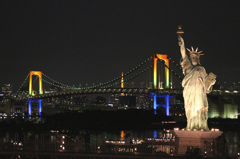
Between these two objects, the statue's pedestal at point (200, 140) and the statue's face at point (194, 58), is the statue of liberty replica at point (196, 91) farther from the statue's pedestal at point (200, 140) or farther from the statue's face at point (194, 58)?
the statue's pedestal at point (200, 140)

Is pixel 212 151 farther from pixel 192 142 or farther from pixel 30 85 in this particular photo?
pixel 30 85

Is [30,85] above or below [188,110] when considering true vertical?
above

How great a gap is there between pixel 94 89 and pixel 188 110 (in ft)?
150

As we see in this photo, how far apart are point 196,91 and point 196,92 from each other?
0.03 m

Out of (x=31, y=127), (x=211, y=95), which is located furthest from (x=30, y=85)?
(x=211, y=95)

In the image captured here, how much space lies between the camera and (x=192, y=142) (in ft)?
39.6

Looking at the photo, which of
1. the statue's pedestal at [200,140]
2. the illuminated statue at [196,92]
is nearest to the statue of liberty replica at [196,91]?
the illuminated statue at [196,92]

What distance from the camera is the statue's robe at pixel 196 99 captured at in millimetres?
12328

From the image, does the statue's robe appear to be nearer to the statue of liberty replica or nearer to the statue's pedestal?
the statue of liberty replica

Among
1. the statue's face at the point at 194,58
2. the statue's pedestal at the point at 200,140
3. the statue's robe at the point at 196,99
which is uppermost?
the statue's face at the point at 194,58

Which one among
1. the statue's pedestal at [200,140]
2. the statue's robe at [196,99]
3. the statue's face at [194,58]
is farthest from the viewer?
the statue's face at [194,58]

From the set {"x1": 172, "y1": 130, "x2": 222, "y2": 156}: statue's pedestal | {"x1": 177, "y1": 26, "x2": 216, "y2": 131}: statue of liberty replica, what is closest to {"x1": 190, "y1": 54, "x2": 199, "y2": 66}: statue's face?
{"x1": 177, "y1": 26, "x2": 216, "y2": 131}: statue of liberty replica

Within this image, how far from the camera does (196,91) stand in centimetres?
1238

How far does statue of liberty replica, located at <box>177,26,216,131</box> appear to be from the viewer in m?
12.3
